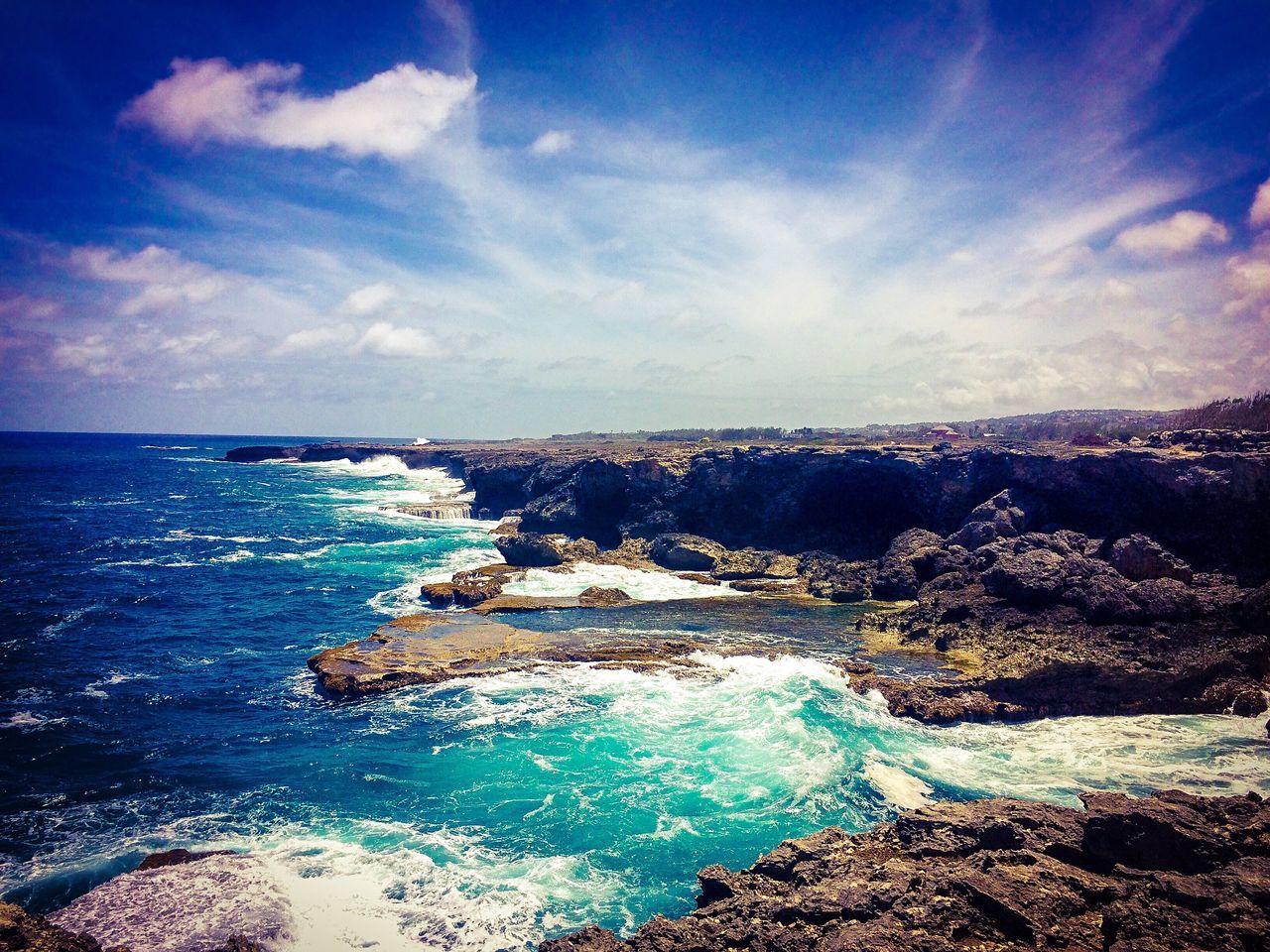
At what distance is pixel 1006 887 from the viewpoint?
36.1 feet

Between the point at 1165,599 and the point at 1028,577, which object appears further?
the point at 1028,577

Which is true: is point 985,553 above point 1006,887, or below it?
above

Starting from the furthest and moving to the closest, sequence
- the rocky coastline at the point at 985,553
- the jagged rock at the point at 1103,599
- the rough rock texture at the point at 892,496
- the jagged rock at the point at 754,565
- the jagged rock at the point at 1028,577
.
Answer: the jagged rock at the point at 754,565
the rough rock texture at the point at 892,496
the jagged rock at the point at 1028,577
the jagged rock at the point at 1103,599
the rocky coastline at the point at 985,553

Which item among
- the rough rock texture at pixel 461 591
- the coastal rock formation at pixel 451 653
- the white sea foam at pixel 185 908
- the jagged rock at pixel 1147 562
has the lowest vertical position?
the white sea foam at pixel 185 908

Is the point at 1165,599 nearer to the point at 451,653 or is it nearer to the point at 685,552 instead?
the point at 685,552

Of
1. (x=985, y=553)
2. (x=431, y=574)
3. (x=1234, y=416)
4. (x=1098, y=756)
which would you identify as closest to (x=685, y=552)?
(x=431, y=574)

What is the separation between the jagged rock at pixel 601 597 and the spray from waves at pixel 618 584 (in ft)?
5.57

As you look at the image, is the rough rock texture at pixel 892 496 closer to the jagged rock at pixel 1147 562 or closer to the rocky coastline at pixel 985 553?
the rocky coastline at pixel 985 553

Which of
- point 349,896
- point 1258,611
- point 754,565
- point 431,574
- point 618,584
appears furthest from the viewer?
point 754,565

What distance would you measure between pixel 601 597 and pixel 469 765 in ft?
65.4

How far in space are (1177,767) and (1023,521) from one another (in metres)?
27.6

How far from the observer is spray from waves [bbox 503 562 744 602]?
44125mm

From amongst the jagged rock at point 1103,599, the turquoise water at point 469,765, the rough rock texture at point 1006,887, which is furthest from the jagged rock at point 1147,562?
the rough rock texture at point 1006,887

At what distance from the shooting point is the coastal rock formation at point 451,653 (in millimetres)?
28703
